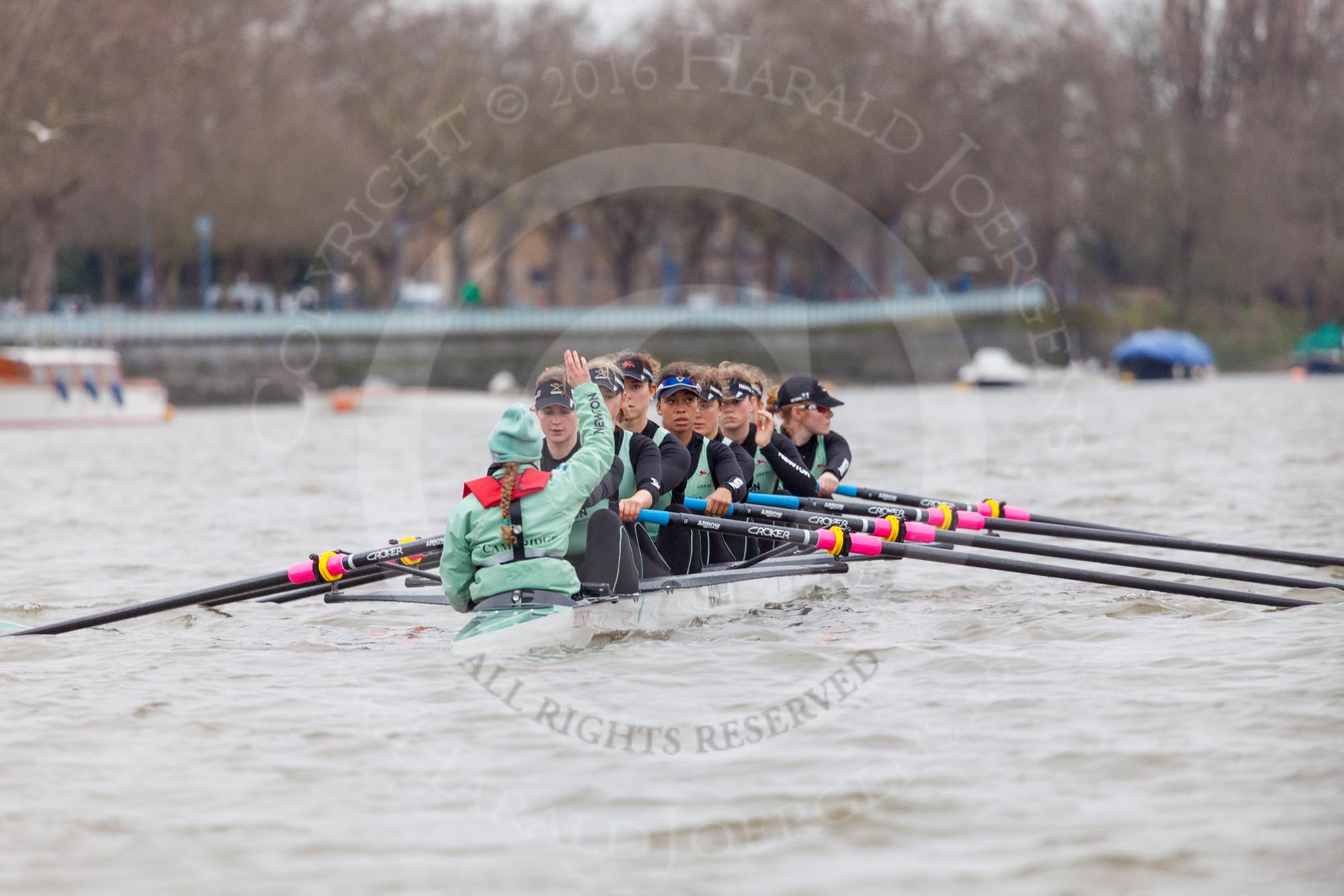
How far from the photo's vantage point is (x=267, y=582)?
401 inches

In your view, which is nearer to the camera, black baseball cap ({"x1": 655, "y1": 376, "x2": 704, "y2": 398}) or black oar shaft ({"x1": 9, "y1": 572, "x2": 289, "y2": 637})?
black oar shaft ({"x1": 9, "y1": 572, "x2": 289, "y2": 637})

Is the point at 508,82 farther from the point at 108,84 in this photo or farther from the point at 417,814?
the point at 417,814

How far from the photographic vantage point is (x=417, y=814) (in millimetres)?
6648

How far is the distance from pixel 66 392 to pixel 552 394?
32994 mm

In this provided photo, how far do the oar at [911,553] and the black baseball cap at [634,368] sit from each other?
39.4 inches

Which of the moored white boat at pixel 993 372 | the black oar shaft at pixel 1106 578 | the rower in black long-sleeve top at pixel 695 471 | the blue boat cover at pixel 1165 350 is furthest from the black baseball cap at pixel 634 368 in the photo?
the blue boat cover at pixel 1165 350

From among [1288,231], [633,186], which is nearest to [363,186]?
[633,186]

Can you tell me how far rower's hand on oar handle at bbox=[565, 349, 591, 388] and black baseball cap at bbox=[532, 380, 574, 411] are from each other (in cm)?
9

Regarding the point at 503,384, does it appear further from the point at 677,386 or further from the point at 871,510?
the point at 677,386

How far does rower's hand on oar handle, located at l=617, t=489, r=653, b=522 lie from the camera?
33.3 feet

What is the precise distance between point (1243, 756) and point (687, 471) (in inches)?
188

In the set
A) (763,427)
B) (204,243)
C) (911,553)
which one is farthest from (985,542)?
(204,243)

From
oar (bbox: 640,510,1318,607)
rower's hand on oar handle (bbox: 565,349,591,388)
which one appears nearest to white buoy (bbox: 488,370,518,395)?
oar (bbox: 640,510,1318,607)

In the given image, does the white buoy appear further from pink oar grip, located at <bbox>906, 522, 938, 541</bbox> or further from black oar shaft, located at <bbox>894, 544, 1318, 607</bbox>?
black oar shaft, located at <bbox>894, 544, 1318, 607</bbox>
